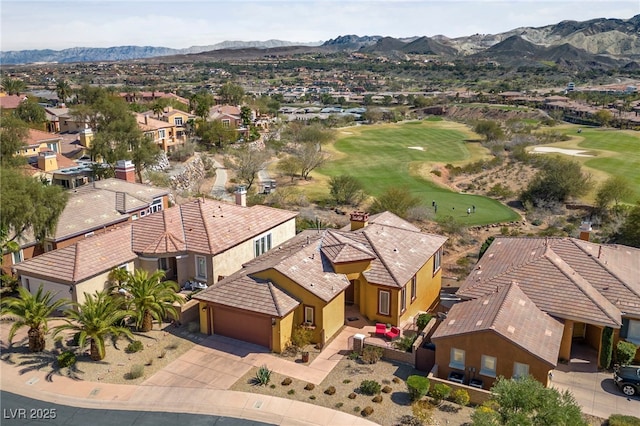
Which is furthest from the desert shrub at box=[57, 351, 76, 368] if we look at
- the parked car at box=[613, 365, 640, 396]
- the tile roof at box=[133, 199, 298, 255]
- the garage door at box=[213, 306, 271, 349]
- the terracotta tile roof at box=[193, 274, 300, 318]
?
the parked car at box=[613, 365, 640, 396]

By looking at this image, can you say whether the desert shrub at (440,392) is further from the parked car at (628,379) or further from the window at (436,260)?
the window at (436,260)

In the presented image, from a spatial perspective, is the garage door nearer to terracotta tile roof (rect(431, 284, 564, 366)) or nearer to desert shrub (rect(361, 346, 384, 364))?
desert shrub (rect(361, 346, 384, 364))

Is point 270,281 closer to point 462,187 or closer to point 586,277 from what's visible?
point 586,277

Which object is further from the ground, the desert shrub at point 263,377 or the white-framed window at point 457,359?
the white-framed window at point 457,359

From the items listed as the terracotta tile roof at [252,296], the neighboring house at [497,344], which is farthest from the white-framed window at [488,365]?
the terracotta tile roof at [252,296]

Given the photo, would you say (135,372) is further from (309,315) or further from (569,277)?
(569,277)

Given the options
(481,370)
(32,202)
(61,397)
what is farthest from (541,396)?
(32,202)
